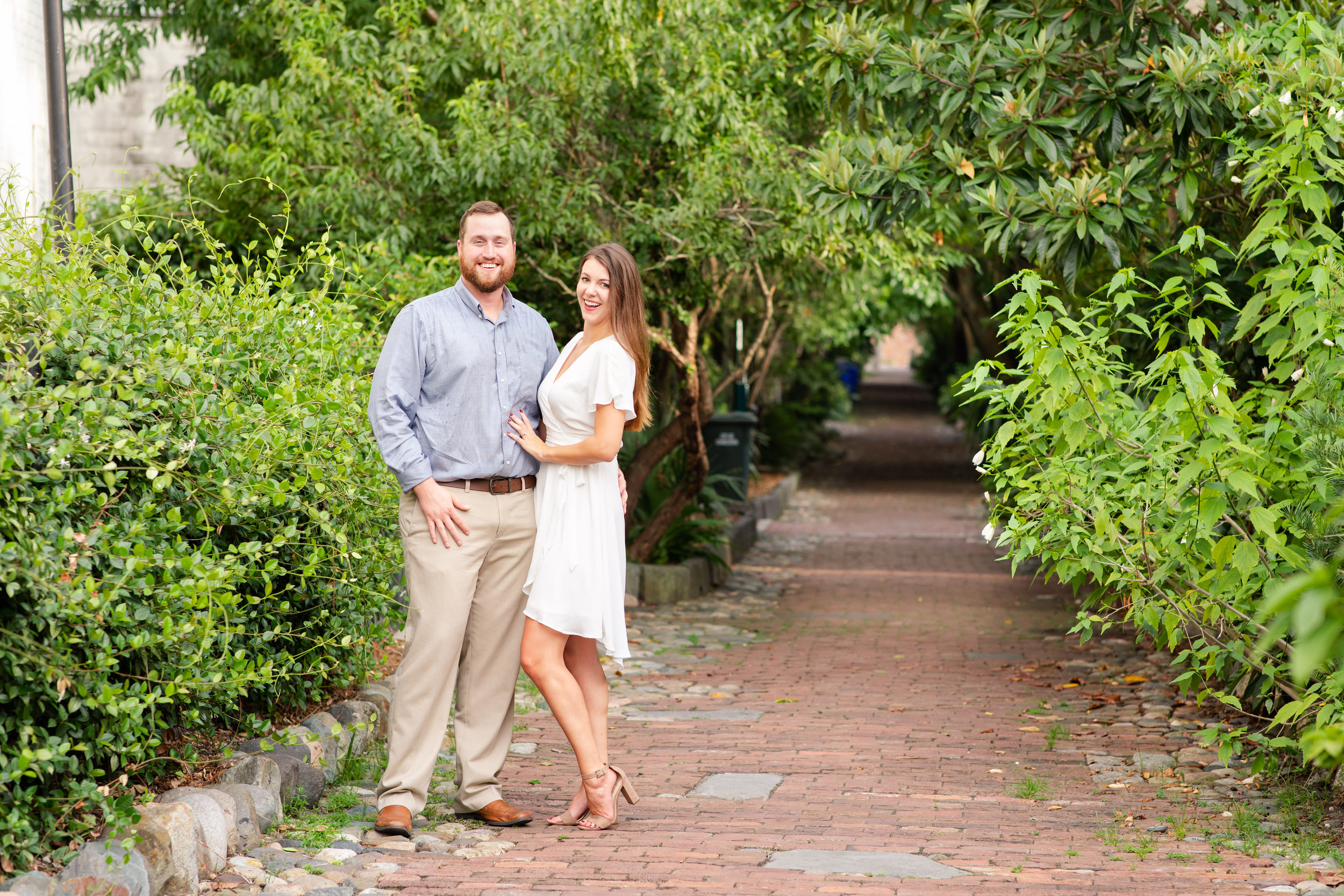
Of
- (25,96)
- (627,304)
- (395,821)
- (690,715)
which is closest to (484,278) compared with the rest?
(627,304)

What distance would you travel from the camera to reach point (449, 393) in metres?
4.62

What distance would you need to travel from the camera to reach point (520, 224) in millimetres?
9031

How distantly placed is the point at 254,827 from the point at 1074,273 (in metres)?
4.59

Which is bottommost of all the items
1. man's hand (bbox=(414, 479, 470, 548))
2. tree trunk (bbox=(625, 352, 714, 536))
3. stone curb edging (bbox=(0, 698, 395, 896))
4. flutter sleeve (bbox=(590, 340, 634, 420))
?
stone curb edging (bbox=(0, 698, 395, 896))

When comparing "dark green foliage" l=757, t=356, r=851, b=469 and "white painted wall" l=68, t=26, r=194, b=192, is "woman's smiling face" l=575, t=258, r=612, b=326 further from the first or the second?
"dark green foliage" l=757, t=356, r=851, b=469

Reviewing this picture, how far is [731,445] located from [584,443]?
38.8 ft

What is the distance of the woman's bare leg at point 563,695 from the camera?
15.3 feet

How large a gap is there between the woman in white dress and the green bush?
77 centimetres

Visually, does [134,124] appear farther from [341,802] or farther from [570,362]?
[341,802]

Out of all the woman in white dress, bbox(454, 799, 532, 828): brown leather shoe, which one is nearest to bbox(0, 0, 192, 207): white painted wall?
the woman in white dress

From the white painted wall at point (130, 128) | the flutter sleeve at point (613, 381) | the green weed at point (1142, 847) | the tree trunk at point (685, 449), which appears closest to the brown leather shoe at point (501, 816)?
the flutter sleeve at point (613, 381)

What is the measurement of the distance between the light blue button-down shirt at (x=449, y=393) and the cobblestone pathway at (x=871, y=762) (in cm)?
134

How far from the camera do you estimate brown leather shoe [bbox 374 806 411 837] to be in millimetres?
4461

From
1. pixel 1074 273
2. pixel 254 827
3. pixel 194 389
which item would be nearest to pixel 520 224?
pixel 1074 273
